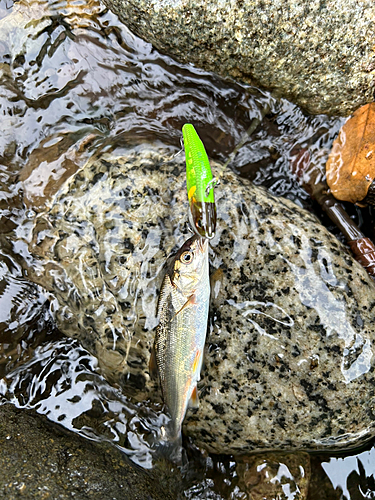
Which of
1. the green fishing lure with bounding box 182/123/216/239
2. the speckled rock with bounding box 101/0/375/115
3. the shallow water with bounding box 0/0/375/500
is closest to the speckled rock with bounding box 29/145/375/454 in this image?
the green fishing lure with bounding box 182/123/216/239

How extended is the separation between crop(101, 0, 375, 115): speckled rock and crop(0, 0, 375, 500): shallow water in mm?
195

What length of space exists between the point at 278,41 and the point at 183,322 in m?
2.81

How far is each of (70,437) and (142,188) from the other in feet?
8.13

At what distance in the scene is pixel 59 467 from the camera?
325 cm

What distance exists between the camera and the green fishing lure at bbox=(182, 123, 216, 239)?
3.11 meters

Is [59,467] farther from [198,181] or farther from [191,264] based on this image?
[198,181]

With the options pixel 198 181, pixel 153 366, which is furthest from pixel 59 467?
pixel 198 181

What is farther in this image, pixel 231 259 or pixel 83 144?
pixel 83 144

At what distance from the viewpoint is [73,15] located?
411cm

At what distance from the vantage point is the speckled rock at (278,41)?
356 centimetres

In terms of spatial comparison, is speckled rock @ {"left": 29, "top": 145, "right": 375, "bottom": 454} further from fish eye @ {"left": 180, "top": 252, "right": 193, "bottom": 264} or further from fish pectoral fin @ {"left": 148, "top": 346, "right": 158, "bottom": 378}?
fish eye @ {"left": 180, "top": 252, "right": 193, "bottom": 264}

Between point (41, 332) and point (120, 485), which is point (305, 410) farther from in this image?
point (41, 332)

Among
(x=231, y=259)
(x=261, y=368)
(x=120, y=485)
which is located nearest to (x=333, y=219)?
(x=231, y=259)

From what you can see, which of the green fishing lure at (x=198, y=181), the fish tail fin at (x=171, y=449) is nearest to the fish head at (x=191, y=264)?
the green fishing lure at (x=198, y=181)
